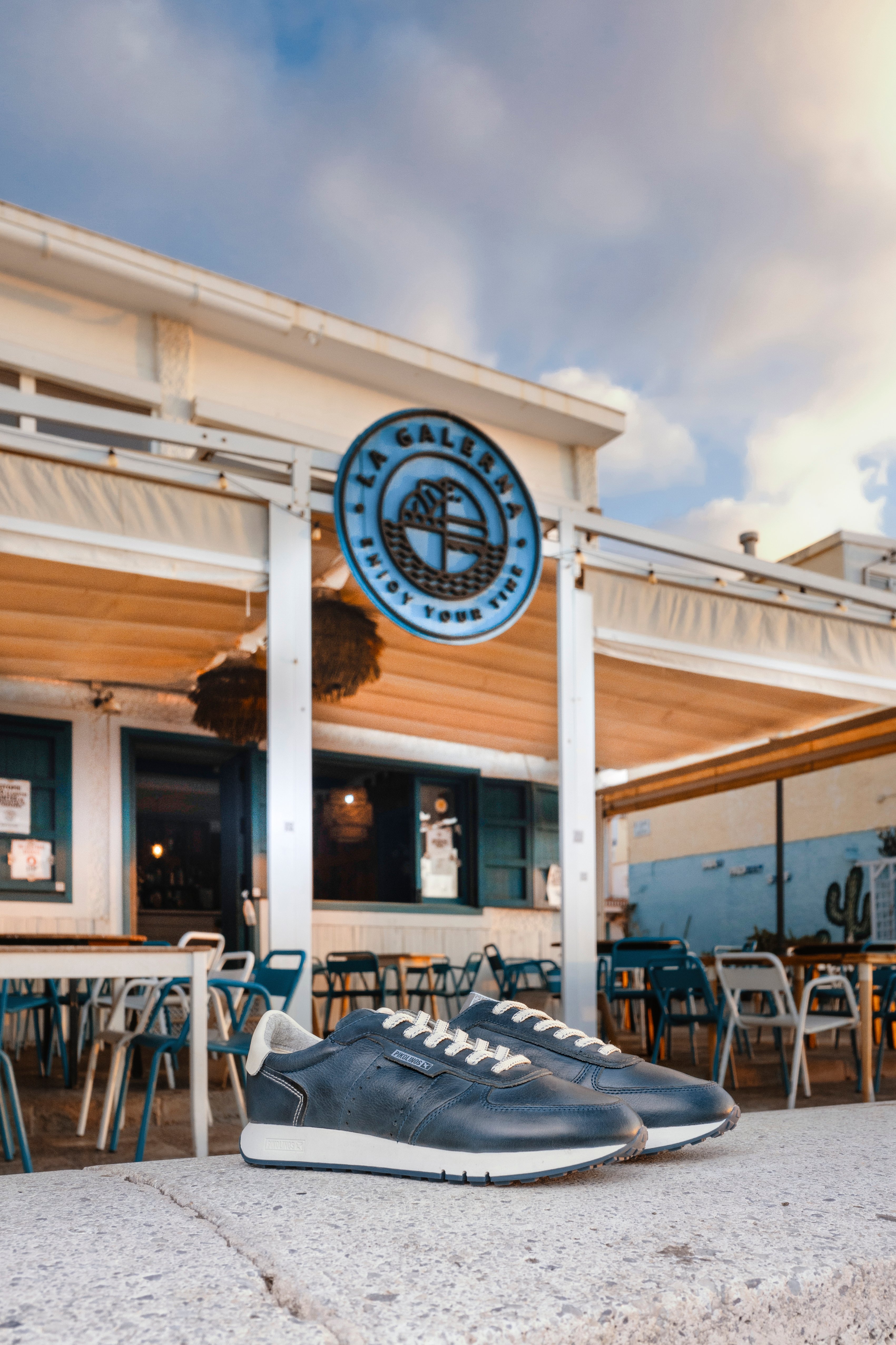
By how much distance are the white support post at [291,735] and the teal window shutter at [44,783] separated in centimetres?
350

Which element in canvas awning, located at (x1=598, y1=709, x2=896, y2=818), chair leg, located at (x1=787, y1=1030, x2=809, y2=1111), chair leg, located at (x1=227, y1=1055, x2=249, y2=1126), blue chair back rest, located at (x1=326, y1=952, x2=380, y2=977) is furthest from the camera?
canvas awning, located at (x1=598, y1=709, x2=896, y2=818)

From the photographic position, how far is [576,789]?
5363 mm

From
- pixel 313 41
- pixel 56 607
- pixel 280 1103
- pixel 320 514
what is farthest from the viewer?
pixel 313 41

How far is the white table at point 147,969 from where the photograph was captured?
284 centimetres

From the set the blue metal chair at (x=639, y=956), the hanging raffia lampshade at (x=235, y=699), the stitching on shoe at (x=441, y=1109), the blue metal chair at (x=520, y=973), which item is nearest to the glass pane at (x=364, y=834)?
the blue metal chair at (x=520, y=973)

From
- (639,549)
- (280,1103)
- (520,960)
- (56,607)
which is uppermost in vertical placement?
(639,549)

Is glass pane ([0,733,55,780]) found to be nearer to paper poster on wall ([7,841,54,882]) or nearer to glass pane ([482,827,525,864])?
paper poster on wall ([7,841,54,882])

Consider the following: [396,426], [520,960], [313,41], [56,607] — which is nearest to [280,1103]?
[396,426]

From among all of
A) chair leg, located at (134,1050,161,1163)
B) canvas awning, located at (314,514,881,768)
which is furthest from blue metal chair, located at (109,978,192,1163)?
canvas awning, located at (314,514,881,768)

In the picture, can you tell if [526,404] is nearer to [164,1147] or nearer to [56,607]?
[56,607]

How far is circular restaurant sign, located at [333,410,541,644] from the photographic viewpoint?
4.89 m

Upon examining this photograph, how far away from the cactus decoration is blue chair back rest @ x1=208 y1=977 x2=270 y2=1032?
1395 centimetres

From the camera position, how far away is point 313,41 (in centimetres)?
837

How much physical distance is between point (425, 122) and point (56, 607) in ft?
19.4
